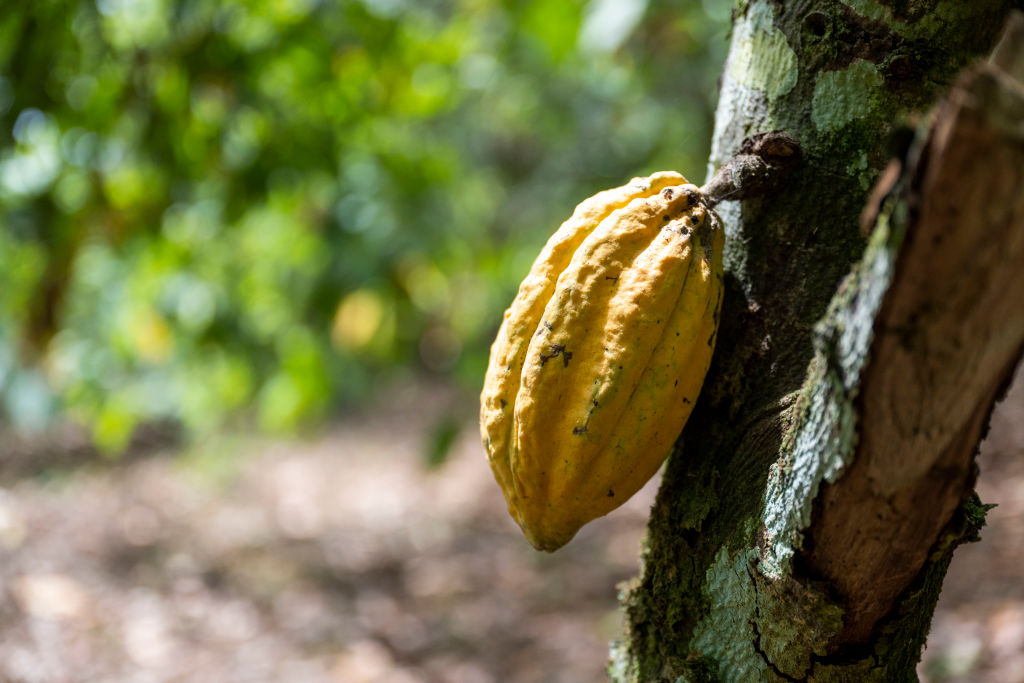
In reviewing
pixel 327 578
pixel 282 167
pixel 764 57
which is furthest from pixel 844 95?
pixel 327 578

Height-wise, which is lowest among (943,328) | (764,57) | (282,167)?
(943,328)

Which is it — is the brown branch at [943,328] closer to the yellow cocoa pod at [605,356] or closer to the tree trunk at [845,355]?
the tree trunk at [845,355]

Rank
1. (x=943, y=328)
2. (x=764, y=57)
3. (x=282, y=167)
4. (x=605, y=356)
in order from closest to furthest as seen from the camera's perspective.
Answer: (x=943, y=328)
(x=605, y=356)
(x=764, y=57)
(x=282, y=167)

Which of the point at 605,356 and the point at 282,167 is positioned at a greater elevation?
the point at 282,167

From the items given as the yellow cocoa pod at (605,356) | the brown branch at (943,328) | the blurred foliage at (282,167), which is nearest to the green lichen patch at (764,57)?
the yellow cocoa pod at (605,356)

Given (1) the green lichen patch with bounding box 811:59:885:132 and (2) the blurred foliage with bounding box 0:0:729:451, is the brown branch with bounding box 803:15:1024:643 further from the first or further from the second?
(2) the blurred foliage with bounding box 0:0:729:451

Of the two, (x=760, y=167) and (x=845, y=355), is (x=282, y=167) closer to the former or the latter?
(x=760, y=167)

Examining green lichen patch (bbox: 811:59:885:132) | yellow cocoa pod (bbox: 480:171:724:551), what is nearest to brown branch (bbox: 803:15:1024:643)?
yellow cocoa pod (bbox: 480:171:724:551)

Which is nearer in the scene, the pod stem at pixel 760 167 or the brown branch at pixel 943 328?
the brown branch at pixel 943 328
